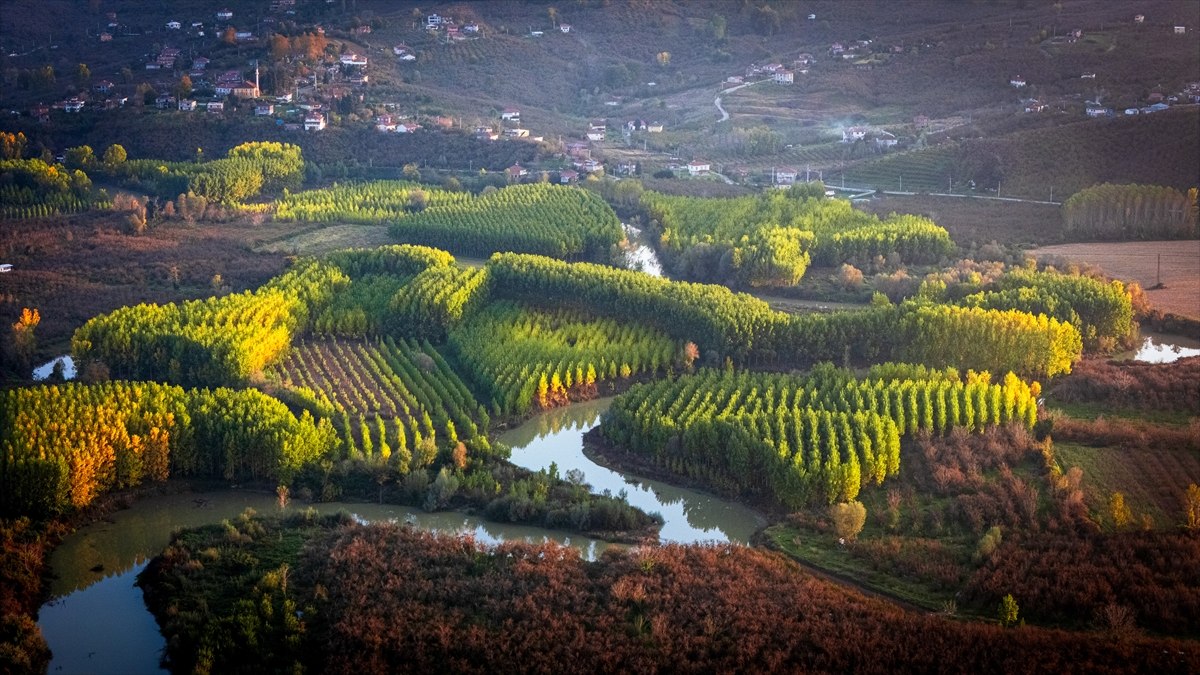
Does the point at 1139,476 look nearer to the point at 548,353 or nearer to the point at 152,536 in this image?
the point at 548,353

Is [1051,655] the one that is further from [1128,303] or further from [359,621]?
[1128,303]

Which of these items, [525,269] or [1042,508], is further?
[525,269]

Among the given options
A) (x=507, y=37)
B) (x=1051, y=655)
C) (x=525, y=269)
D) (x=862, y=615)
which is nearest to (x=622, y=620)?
(x=862, y=615)

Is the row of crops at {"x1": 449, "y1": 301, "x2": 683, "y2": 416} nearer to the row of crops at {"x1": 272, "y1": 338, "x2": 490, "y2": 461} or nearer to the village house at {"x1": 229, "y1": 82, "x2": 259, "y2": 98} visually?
the row of crops at {"x1": 272, "y1": 338, "x2": 490, "y2": 461}

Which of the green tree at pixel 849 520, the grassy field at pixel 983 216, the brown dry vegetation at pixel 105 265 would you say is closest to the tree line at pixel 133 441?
the brown dry vegetation at pixel 105 265

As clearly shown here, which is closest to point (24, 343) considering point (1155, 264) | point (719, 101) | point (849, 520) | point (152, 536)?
point (152, 536)

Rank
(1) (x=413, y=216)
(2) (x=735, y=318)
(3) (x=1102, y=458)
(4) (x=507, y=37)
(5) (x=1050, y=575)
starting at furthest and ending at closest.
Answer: (4) (x=507, y=37) → (1) (x=413, y=216) → (2) (x=735, y=318) → (3) (x=1102, y=458) → (5) (x=1050, y=575)

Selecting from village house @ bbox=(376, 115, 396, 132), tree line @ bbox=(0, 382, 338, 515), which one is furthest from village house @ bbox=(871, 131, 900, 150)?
tree line @ bbox=(0, 382, 338, 515)
